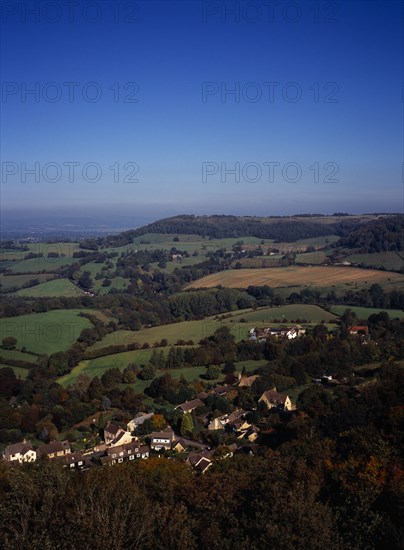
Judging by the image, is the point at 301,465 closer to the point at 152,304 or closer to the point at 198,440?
the point at 198,440

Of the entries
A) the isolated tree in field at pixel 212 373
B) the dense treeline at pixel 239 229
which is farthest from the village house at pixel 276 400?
the dense treeline at pixel 239 229

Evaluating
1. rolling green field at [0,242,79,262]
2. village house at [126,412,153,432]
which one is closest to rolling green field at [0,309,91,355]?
village house at [126,412,153,432]

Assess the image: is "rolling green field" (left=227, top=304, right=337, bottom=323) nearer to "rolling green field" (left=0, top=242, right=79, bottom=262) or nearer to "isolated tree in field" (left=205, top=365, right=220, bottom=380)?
"isolated tree in field" (left=205, top=365, right=220, bottom=380)

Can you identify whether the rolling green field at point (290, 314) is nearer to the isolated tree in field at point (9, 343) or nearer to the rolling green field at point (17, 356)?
the rolling green field at point (17, 356)

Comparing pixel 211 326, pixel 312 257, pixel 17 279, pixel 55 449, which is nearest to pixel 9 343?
pixel 211 326

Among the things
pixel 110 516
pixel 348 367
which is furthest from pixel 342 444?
pixel 348 367

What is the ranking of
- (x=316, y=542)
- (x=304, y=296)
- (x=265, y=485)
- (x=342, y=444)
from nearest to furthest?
(x=316, y=542), (x=265, y=485), (x=342, y=444), (x=304, y=296)
